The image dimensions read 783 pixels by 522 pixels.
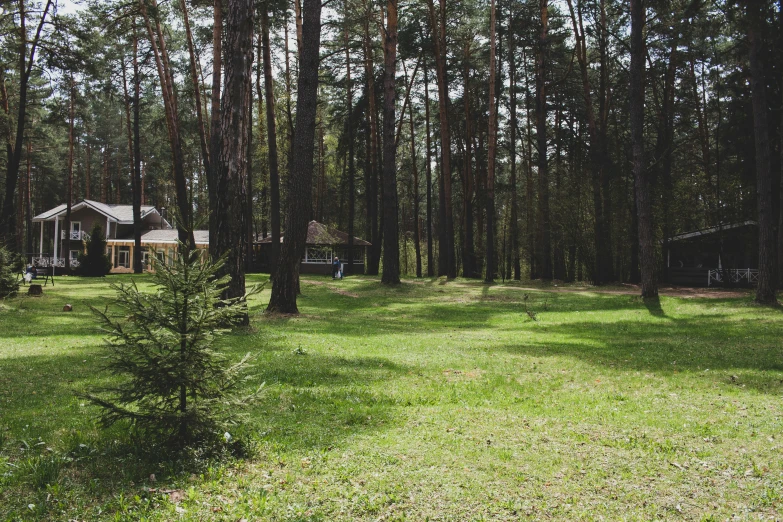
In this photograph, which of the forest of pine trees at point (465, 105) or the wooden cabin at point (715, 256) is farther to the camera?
the wooden cabin at point (715, 256)

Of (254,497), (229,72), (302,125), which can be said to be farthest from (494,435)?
(302,125)

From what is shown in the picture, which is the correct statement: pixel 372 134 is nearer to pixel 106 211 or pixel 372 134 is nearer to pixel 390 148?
pixel 390 148

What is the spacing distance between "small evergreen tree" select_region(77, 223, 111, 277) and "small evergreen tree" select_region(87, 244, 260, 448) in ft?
111

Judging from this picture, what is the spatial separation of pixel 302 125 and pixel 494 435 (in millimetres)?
10718

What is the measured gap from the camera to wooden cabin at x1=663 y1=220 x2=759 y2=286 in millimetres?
27631

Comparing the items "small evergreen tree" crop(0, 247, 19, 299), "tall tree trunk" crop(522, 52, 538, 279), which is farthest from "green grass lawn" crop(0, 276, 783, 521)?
"tall tree trunk" crop(522, 52, 538, 279)

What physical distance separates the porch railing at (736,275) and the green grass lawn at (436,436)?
797 inches

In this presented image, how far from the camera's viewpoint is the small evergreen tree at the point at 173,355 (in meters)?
4.28

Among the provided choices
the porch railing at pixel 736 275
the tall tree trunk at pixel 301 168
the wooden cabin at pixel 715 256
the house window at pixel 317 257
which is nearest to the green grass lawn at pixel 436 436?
the tall tree trunk at pixel 301 168

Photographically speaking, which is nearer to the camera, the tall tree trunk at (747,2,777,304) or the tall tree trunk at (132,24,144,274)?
the tall tree trunk at (747,2,777,304)

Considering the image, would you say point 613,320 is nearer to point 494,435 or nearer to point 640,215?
point 640,215

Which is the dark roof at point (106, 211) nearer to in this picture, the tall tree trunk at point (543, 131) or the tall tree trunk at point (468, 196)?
the tall tree trunk at point (468, 196)

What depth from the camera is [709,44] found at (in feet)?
92.8

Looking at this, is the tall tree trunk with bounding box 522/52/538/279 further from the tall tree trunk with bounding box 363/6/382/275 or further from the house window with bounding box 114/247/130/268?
the house window with bounding box 114/247/130/268
